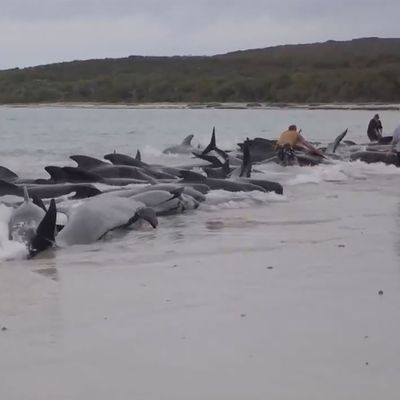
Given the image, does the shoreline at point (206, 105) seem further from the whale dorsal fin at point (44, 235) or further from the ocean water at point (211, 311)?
the whale dorsal fin at point (44, 235)

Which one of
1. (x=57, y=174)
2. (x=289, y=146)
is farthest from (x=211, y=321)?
(x=289, y=146)

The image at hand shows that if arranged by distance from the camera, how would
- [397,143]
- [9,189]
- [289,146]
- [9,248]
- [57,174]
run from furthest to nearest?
[289,146] < [397,143] < [57,174] < [9,189] < [9,248]

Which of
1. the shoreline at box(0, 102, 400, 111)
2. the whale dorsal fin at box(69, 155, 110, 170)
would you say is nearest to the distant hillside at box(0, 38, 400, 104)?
the shoreline at box(0, 102, 400, 111)

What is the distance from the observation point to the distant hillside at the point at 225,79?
99375 mm

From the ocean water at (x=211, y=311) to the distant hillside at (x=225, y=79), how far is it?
8718cm

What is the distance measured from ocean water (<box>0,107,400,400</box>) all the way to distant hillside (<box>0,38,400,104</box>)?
8718cm

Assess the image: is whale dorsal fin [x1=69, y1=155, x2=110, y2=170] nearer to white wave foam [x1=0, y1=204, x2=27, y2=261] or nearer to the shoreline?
white wave foam [x1=0, y1=204, x2=27, y2=261]

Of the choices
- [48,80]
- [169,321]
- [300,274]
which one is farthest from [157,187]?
[48,80]

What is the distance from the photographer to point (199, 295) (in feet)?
25.6

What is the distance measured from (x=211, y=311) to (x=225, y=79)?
104385 millimetres

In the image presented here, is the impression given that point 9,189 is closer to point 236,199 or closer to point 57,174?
point 57,174

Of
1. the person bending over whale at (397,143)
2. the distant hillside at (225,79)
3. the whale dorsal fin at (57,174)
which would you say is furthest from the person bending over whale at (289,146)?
the distant hillside at (225,79)

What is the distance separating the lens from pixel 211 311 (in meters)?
7.28

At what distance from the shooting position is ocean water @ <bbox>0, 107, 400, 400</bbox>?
574 cm
